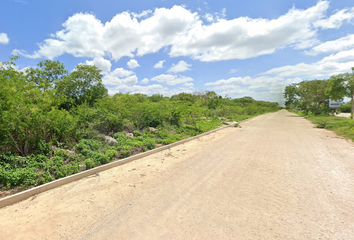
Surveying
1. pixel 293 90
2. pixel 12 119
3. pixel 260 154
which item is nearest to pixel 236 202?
pixel 260 154

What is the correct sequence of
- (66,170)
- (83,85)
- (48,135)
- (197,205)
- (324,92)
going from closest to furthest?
(197,205) < (66,170) < (48,135) < (83,85) < (324,92)

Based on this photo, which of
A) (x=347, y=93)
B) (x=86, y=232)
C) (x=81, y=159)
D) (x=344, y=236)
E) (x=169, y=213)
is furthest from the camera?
(x=347, y=93)

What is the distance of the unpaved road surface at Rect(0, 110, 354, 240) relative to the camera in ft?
7.86

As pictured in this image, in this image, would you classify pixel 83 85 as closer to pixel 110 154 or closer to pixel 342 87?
pixel 110 154

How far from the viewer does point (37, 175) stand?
12.4ft

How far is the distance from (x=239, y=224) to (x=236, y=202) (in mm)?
618

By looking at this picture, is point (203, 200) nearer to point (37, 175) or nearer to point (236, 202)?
point (236, 202)

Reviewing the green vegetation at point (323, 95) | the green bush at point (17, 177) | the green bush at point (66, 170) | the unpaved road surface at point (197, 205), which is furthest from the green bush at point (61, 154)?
the green vegetation at point (323, 95)

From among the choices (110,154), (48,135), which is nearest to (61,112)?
(48,135)

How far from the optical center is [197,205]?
9.92 feet

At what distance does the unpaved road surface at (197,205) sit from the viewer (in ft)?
7.86

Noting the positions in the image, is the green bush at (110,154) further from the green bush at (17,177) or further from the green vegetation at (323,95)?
the green vegetation at (323,95)

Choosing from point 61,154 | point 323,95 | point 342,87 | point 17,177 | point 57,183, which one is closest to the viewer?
point 17,177

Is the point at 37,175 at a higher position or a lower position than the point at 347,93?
lower
